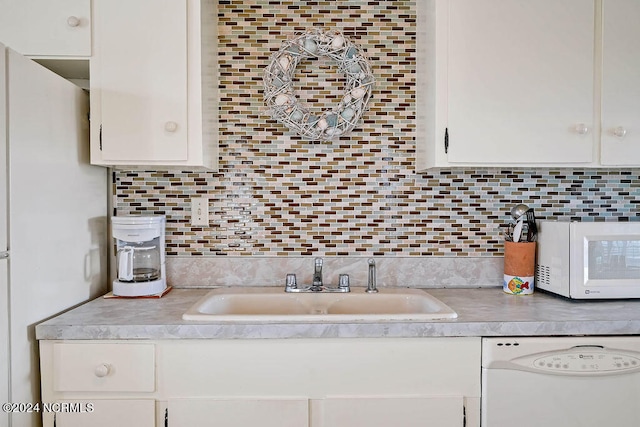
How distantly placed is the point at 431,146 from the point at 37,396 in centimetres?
161

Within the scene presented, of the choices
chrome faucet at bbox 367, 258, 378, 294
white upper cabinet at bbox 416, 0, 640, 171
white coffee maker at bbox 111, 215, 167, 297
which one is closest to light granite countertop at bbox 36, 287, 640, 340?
white coffee maker at bbox 111, 215, 167, 297

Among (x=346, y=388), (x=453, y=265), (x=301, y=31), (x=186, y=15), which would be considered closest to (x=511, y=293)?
(x=453, y=265)

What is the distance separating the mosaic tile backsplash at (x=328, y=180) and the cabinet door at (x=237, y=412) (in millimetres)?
696

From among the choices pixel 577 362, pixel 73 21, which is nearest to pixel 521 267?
pixel 577 362

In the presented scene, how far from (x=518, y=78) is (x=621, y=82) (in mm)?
397

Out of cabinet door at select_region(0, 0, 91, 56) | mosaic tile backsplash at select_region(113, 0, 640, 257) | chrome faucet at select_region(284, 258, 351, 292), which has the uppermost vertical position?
cabinet door at select_region(0, 0, 91, 56)

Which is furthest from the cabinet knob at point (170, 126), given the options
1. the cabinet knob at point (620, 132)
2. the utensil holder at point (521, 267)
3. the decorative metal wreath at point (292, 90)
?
the cabinet knob at point (620, 132)

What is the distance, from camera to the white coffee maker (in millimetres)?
1642

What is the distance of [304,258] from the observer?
6.13 ft

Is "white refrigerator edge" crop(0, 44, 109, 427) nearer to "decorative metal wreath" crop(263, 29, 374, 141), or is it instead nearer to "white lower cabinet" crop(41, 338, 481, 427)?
"white lower cabinet" crop(41, 338, 481, 427)

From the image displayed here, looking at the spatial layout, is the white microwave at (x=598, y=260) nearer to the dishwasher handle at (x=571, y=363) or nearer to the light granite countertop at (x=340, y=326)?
the light granite countertop at (x=340, y=326)

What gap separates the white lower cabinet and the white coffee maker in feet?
1.22

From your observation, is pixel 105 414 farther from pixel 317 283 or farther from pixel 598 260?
pixel 598 260

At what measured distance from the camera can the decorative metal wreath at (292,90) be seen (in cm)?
178
